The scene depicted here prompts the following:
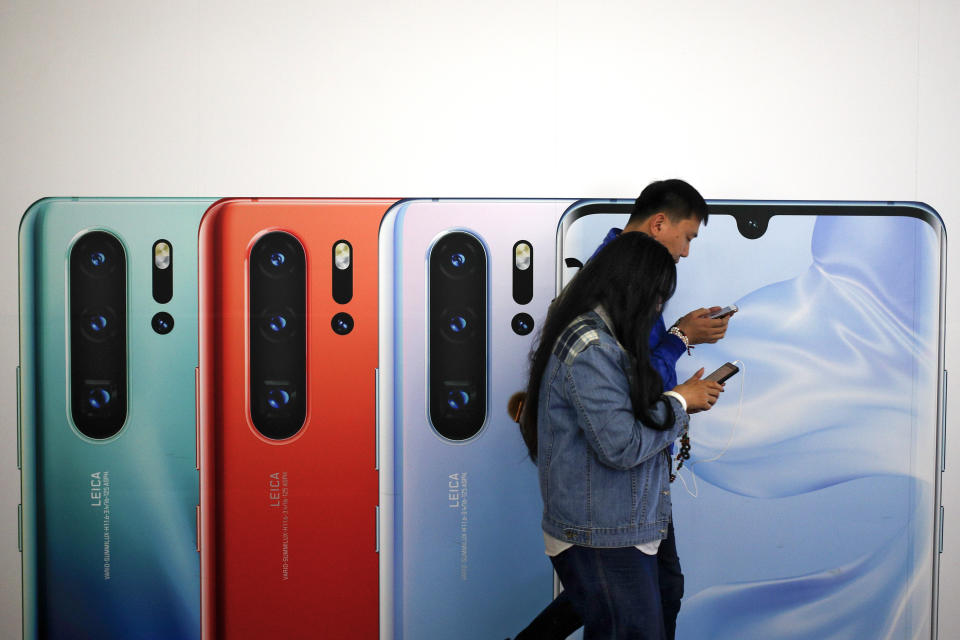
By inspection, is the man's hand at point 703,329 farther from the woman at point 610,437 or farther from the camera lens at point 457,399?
the camera lens at point 457,399

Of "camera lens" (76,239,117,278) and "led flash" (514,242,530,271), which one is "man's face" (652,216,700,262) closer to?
"led flash" (514,242,530,271)

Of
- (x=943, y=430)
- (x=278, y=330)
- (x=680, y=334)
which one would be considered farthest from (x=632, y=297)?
(x=943, y=430)

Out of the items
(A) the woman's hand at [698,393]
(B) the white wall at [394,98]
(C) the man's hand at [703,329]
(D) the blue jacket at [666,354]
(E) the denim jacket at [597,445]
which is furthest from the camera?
(B) the white wall at [394,98]

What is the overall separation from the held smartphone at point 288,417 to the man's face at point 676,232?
0.75m

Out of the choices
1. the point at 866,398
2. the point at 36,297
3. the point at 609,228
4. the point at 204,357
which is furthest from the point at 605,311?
the point at 36,297

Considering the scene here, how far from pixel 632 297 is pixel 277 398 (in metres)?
1.05

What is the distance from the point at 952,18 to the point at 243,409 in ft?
7.59

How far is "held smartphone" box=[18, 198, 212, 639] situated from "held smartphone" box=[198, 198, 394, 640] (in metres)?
0.07

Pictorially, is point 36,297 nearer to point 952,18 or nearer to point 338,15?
point 338,15

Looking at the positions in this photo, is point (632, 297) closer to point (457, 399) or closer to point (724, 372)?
point (724, 372)

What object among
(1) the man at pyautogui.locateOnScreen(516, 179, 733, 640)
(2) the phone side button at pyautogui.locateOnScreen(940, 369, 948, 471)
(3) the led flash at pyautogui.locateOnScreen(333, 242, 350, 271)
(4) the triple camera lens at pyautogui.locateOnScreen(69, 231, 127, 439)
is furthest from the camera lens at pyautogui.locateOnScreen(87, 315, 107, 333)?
(2) the phone side button at pyautogui.locateOnScreen(940, 369, 948, 471)

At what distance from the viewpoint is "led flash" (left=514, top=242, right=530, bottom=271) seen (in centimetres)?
188

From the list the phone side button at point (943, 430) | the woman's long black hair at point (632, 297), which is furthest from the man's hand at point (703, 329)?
the phone side button at point (943, 430)

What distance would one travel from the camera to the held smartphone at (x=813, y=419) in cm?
190
